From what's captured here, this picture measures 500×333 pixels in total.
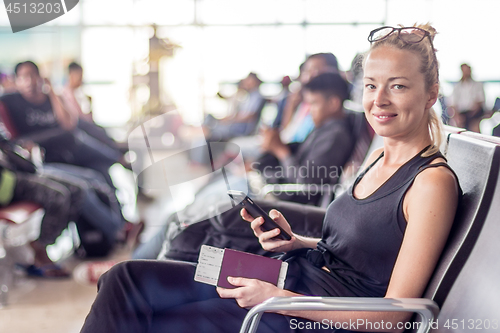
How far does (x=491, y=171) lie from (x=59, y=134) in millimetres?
2716

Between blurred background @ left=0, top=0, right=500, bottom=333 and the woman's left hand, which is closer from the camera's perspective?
the woman's left hand

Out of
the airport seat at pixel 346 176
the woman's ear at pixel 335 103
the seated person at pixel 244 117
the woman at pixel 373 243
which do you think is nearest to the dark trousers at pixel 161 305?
the woman at pixel 373 243

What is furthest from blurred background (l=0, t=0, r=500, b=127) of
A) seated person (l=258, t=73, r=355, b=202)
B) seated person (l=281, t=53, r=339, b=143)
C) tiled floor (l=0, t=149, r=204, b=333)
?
tiled floor (l=0, t=149, r=204, b=333)

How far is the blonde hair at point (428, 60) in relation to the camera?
933mm

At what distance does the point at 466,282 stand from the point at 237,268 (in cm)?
43

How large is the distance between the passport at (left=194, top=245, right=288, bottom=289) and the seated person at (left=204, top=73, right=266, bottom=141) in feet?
12.0

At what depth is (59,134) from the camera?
297cm

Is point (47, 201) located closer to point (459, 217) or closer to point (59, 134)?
point (59, 134)

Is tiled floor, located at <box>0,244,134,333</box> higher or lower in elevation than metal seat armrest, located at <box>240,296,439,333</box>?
lower

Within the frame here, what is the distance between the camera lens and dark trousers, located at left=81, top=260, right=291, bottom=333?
3.11 feet

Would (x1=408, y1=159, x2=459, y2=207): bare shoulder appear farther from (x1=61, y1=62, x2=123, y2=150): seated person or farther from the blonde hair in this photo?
(x1=61, y1=62, x2=123, y2=150): seated person

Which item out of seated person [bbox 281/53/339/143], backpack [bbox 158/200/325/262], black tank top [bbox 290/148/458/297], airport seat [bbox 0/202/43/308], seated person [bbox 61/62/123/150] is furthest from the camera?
seated person [bbox 61/62/123/150]

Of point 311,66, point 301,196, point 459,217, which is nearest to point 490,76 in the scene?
point 311,66

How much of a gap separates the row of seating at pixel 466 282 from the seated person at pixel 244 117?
3.78 metres
